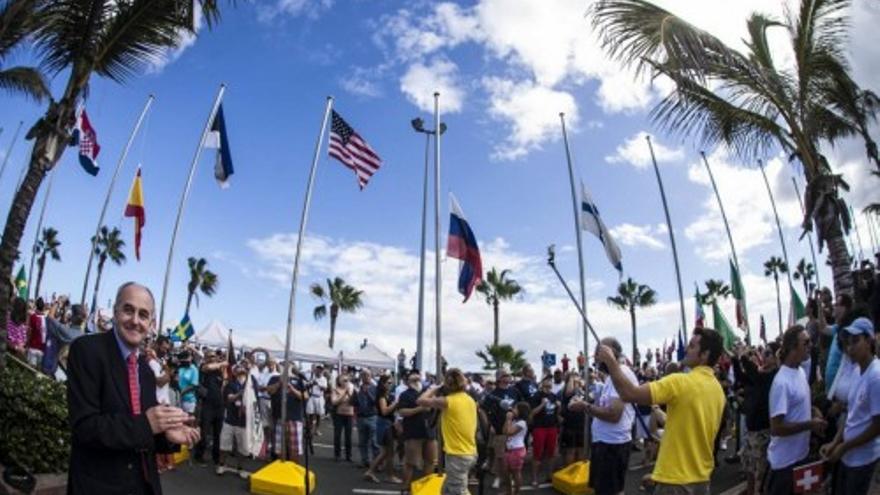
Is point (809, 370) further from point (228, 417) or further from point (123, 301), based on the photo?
point (228, 417)

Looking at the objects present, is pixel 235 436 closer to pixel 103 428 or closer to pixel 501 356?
pixel 103 428

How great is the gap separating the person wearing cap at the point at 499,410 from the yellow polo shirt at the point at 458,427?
9.25 ft

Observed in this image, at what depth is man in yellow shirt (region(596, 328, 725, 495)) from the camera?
4.59 metres

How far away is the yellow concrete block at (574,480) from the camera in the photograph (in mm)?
12414

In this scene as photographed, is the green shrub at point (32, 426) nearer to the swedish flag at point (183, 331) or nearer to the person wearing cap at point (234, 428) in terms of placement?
the person wearing cap at point (234, 428)

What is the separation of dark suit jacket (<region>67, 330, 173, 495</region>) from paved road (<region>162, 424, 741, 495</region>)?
30.0 ft

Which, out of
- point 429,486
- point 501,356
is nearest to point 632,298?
point 501,356

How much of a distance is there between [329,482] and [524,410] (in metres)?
3.98

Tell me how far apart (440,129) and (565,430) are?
10008mm

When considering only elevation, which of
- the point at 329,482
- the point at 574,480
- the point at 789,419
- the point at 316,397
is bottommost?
the point at 329,482

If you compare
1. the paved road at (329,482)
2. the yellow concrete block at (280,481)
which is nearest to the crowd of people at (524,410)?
the paved road at (329,482)

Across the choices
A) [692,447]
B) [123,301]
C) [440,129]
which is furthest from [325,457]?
[123,301]

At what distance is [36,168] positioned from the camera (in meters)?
8.81

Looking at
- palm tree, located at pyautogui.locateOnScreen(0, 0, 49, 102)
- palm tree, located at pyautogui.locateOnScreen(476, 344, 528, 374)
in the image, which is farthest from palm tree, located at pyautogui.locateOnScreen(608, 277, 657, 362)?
palm tree, located at pyautogui.locateOnScreen(0, 0, 49, 102)
